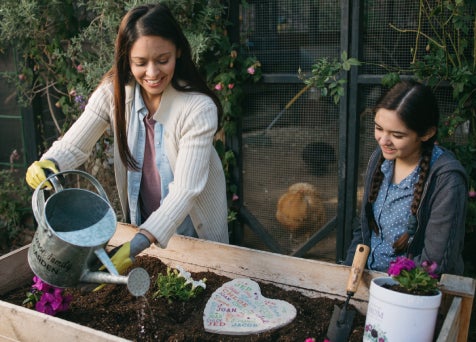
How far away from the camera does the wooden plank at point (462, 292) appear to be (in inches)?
65.2

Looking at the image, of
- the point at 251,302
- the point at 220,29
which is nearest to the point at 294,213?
the point at 220,29

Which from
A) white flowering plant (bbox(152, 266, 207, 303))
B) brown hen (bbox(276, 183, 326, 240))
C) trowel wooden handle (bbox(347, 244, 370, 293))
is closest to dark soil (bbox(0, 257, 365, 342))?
white flowering plant (bbox(152, 266, 207, 303))

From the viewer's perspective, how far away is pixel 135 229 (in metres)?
2.35

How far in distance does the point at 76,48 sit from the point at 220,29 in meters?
1.02

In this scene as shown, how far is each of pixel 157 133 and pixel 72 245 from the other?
786 mm

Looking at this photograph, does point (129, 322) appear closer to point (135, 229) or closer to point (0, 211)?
point (135, 229)

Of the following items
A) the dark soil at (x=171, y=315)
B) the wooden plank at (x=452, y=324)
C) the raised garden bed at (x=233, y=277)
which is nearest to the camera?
the wooden plank at (x=452, y=324)

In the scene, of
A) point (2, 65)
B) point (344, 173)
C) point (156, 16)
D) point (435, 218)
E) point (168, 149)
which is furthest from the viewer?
point (2, 65)

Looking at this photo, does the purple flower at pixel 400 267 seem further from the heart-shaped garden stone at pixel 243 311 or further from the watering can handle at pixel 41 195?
the watering can handle at pixel 41 195

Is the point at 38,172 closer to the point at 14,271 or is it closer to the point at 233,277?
the point at 14,271

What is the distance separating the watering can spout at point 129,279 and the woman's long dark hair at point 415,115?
0.92 m

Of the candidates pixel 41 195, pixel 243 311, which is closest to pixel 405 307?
pixel 243 311

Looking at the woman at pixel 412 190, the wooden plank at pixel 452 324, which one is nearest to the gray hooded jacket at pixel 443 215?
the woman at pixel 412 190

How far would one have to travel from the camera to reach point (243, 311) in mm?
1883
